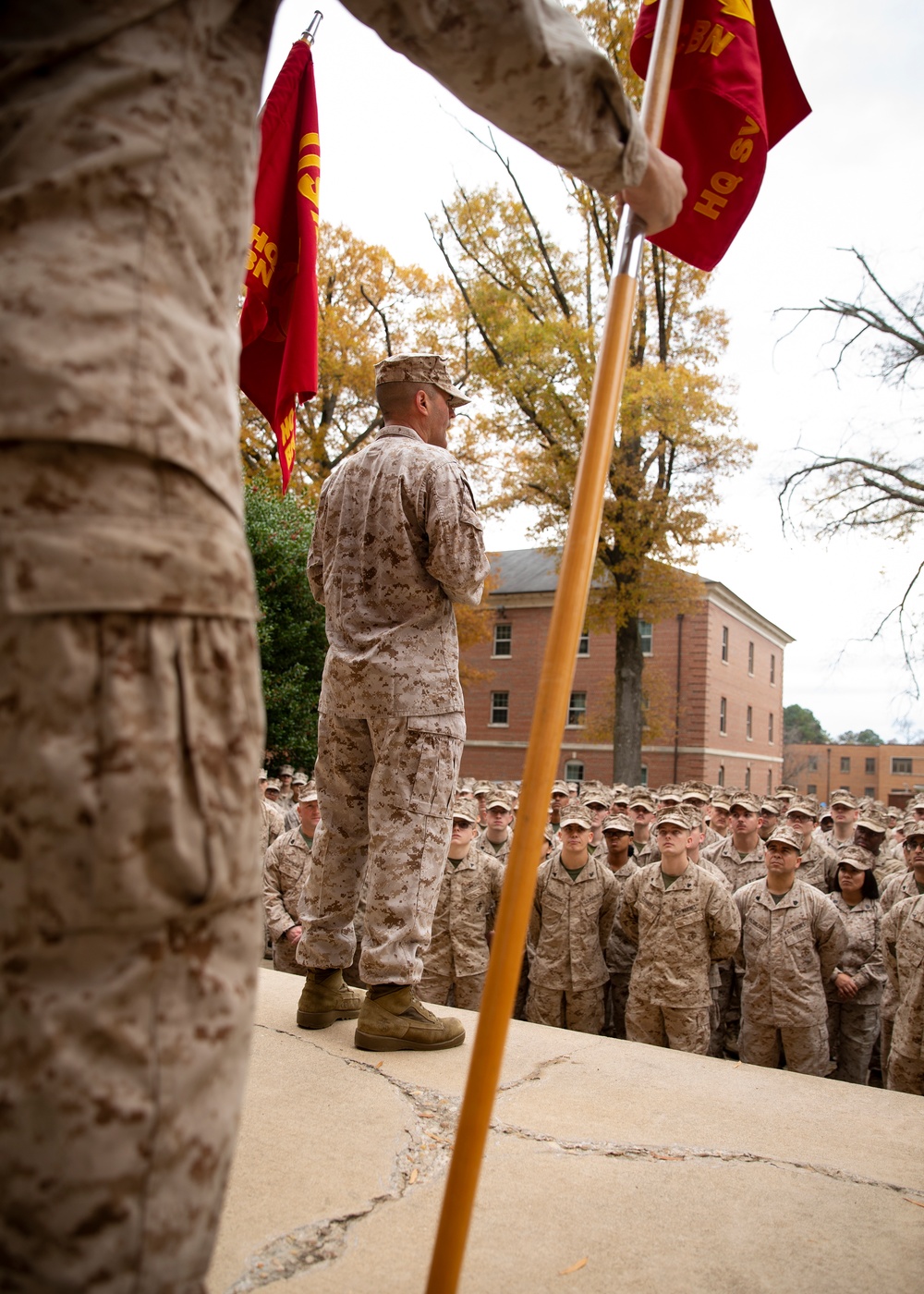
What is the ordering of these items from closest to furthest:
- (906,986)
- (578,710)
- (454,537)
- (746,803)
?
(454,537) → (906,986) → (746,803) → (578,710)

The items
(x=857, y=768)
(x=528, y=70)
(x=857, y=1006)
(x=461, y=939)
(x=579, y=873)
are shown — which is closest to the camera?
(x=528, y=70)

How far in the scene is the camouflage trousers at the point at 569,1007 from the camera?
8.58 m

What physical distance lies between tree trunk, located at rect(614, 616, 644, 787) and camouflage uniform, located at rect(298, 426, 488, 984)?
58.3 feet

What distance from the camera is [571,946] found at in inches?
341

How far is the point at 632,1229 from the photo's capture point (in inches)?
80.6

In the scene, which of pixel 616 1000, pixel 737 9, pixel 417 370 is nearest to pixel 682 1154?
pixel 417 370

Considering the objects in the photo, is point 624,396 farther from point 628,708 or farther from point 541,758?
point 541,758

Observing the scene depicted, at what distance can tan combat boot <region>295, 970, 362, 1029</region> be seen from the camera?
345cm

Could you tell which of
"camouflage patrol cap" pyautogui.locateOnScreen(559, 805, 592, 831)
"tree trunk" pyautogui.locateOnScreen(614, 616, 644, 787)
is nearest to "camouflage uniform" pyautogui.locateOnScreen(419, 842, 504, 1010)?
"camouflage patrol cap" pyautogui.locateOnScreen(559, 805, 592, 831)

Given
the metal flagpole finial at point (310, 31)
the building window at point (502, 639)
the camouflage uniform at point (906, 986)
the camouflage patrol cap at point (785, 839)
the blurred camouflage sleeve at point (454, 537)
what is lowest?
the camouflage uniform at point (906, 986)

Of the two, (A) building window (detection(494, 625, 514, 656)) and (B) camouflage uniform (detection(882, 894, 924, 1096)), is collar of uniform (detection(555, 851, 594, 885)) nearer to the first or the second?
(B) camouflage uniform (detection(882, 894, 924, 1096))

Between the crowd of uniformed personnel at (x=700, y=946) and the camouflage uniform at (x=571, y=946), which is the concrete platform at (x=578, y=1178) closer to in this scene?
the crowd of uniformed personnel at (x=700, y=946)

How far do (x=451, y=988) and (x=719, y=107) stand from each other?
7.58 metres

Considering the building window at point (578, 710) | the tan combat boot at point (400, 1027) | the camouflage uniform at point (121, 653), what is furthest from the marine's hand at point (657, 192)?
the building window at point (578, 710)
